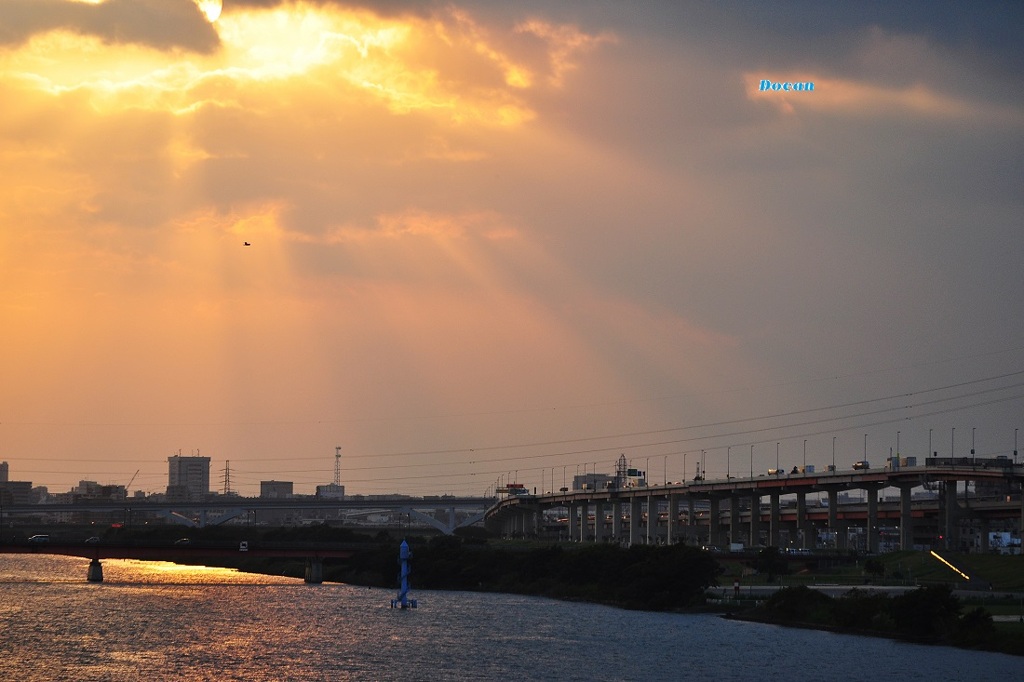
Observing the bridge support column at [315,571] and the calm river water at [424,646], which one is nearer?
the calm river water at [424,646]

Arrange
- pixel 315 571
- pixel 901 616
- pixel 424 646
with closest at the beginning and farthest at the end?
pixel 424 646, pixel 901 616, pixel 315 571

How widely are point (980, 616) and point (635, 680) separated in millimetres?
30118

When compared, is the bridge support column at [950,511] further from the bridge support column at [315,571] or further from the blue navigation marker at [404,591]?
the bridge support column at [315,571]

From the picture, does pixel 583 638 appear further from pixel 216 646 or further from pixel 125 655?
pixel 125 655

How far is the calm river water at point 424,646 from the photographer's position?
300 feet

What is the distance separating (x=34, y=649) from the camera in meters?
103

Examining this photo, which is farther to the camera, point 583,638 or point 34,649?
point 583,638

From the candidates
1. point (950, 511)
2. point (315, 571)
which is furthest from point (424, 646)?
point (950, 511)

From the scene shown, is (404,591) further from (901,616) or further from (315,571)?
(901,616)

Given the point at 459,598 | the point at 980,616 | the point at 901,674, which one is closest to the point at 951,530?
the point at 459,598

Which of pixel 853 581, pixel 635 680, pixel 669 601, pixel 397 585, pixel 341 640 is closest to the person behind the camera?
pixel 635 680

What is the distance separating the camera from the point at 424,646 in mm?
106812

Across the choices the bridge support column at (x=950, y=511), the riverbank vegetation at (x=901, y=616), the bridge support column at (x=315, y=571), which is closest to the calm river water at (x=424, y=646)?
the riverbank vegetation at (x=901, y=616)

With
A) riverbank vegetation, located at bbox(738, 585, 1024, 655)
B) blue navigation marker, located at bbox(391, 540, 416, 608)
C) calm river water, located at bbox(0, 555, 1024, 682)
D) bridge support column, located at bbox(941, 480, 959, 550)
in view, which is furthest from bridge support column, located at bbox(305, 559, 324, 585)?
bridge support column, located at bbox(941, 480, 959, 550)
